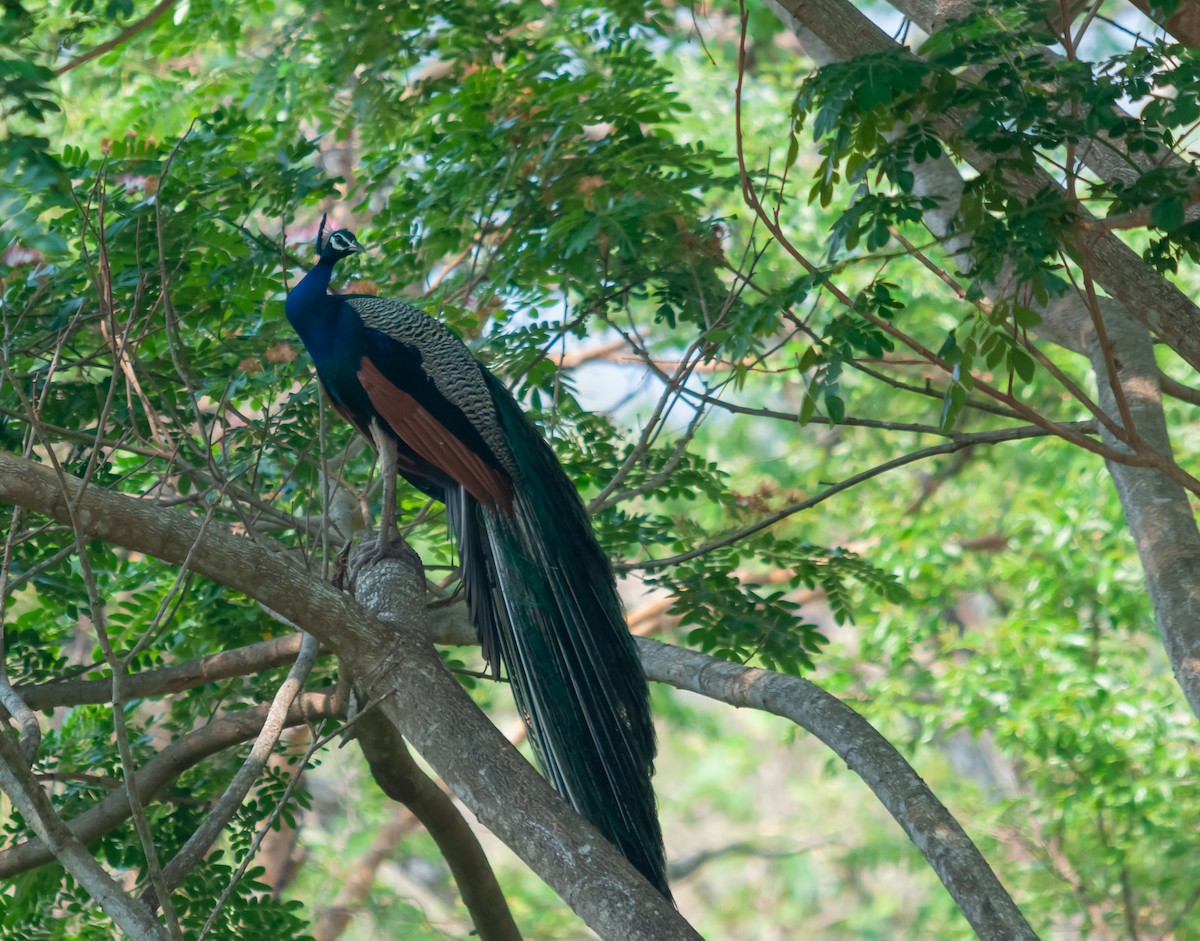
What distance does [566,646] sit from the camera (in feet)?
8.98

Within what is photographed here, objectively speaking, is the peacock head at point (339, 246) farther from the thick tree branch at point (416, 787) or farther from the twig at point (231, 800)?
the twig at point (231, 800)

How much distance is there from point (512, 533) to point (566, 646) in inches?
12.1

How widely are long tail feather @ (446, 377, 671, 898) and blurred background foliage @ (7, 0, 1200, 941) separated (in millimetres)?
267

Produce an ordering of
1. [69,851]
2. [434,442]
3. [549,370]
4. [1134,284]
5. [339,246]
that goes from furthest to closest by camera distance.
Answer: [549,370]
[339,246]
[434,442]
[1134,284]
[69,851]

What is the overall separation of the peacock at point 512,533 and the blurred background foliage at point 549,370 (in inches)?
7.9

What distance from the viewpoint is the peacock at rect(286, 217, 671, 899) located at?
2641mm

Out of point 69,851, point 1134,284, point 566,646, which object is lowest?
point 69,851

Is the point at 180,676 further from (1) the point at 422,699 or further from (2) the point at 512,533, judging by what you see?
(1) the point at 422,699

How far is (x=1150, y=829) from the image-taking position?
5738 millimetres

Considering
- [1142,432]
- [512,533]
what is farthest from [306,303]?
[1142,432]

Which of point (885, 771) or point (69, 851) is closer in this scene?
point (69, 851)

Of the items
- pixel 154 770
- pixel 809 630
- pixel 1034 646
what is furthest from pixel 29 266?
pixel 1034 646

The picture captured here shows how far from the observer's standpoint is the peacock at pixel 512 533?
2.64 meters

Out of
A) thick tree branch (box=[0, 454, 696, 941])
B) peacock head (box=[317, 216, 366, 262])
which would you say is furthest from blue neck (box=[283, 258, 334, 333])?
thick tree branch (box=[0, 454, 696, 941])
